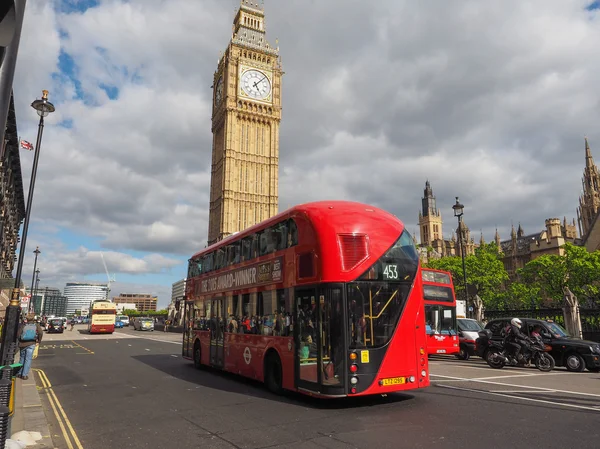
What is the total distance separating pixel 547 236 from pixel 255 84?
56058 mm

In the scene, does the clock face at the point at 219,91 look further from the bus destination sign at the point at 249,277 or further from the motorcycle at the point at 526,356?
the motorcycle at the point at 526,356

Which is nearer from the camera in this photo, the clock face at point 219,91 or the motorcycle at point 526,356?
the motorcycle at point 526,356

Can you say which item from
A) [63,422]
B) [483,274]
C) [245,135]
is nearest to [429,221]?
[245,135]

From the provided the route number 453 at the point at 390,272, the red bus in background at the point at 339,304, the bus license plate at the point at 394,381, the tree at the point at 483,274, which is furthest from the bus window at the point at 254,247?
the tree at the point at 483,274

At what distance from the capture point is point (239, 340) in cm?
1226

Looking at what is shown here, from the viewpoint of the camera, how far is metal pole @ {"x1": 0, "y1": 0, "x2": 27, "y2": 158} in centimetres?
240

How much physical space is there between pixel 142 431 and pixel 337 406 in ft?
12.1

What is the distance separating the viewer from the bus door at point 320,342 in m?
8.28

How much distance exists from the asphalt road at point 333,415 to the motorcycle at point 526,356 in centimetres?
116

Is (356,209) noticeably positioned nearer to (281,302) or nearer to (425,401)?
(281,302)

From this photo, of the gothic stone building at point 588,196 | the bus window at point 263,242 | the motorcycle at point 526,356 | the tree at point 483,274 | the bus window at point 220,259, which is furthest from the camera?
the gothic stone building at point 588,196

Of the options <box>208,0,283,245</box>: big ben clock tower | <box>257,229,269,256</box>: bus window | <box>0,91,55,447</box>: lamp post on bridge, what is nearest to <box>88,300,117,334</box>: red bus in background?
<box>208,0,283,245</box>: big ben clock tower

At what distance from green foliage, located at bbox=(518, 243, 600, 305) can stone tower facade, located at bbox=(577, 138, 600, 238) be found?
47274 millimetres

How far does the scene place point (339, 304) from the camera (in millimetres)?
8375
